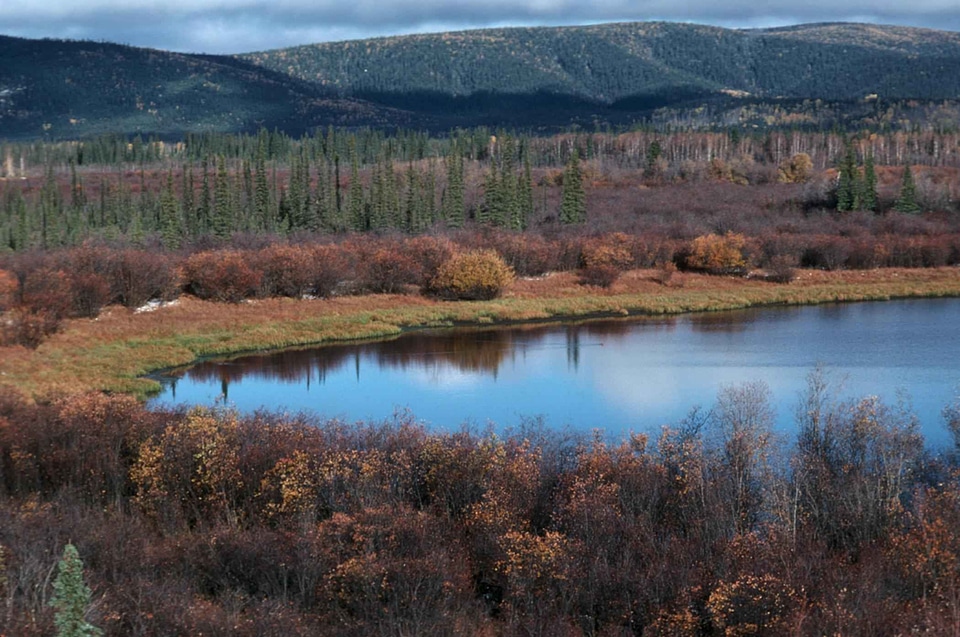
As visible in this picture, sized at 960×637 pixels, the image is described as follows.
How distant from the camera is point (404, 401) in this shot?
38375 millimetres

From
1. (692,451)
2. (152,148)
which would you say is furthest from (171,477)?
(152,148)

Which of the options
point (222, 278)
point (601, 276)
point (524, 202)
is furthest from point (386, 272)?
point (524, 202)

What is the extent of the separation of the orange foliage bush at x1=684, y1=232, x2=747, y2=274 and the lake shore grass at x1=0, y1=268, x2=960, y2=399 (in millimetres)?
1261

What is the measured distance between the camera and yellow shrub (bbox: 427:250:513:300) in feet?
211

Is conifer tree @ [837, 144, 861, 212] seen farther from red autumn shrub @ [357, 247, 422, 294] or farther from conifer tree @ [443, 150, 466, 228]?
red autumn shrub @ [357, 247, 422, 294]

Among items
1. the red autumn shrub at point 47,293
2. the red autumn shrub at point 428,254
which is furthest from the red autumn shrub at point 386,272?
the red autumn shrub at point 47,293

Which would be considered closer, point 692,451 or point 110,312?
point 692,451

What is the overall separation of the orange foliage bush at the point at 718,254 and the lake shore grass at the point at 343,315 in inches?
49.7

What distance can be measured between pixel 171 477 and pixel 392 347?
96.1 feet

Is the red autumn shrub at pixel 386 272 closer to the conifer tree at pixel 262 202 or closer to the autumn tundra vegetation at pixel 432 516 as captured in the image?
the autumn tundra vegetation at pixel 432 516

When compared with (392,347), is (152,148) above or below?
above

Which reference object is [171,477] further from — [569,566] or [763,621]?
[763,621]

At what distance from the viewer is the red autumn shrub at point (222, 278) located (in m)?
60.7

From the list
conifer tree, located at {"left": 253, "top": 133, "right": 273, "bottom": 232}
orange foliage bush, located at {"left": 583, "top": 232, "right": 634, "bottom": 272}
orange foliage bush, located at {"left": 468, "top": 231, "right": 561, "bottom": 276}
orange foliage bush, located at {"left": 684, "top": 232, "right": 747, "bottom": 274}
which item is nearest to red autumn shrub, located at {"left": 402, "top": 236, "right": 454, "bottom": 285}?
orange foliage bush, located at {"left": 468, "top": 231, "right": 561, "bottom": 276}
